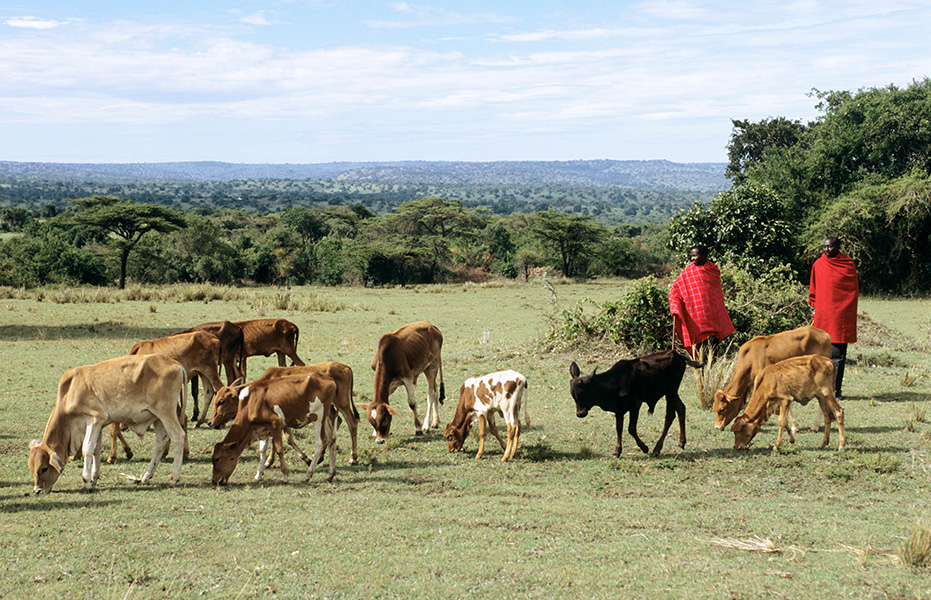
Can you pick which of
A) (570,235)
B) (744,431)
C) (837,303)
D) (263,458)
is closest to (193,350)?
(263,458)

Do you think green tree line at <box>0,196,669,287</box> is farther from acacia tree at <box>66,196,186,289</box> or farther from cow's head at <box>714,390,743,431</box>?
cow's head at <box>714,390,743,431</box>

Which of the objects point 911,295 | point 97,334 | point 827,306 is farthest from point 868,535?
point 911,295

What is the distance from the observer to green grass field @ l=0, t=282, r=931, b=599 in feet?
18.7

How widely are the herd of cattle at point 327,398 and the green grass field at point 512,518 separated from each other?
0.32m

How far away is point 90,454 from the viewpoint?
26.9 feet

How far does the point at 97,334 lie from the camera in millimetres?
21828

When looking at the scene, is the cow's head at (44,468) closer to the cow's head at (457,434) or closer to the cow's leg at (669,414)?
the cow's head at (457,434)

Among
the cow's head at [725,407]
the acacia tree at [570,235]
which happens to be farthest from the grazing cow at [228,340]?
the acacia tree at [570,235]

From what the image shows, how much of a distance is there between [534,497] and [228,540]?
10.1 ft

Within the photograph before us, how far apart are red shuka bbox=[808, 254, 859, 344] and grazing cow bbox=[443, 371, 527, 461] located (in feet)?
17.4

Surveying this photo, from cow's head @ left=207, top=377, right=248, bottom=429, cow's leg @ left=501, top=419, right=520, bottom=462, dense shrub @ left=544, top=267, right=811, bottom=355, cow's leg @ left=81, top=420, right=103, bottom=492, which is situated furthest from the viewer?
dense shrub @ left=544, top=267, right=811, bottom=355

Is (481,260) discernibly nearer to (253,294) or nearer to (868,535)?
(253,294)

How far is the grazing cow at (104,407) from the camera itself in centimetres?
825

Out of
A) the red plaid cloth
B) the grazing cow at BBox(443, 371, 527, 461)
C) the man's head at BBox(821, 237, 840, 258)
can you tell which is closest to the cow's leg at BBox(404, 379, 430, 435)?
the grazing cow at BBox(443, 371, 527, 461)
